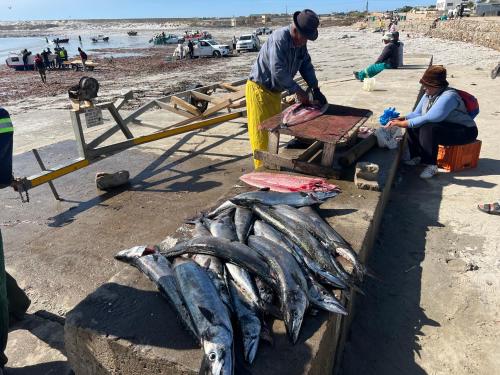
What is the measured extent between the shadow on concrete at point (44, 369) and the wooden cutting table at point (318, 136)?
335 cm

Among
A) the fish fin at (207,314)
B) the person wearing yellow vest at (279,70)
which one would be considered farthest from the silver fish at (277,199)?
the person wearing yellow vest at (279,70)

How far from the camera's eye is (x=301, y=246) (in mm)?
3166

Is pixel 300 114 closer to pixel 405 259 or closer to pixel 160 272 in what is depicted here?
pixel 405 259

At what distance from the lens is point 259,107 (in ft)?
19.1

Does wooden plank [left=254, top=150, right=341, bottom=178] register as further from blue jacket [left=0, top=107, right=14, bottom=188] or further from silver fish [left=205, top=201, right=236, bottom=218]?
blue jacket [left=0, top=107, right=14, bottom=188]

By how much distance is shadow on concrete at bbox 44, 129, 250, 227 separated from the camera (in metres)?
5.95

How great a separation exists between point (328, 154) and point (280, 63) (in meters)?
1.55

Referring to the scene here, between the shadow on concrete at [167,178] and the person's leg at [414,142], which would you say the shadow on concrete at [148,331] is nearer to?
the shadow on concrete at [167,178]

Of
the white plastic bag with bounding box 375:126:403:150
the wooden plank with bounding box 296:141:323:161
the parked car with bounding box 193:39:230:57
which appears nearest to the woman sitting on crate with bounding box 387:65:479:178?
the white plastic bag with bounding box 375:126:403:150

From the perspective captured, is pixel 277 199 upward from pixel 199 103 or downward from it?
downward

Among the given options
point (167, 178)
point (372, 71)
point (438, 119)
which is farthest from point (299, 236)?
point (372, 71)

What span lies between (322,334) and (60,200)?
5.38 metres

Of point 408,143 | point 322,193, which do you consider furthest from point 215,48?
point 322,193

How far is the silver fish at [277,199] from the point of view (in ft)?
12.4
